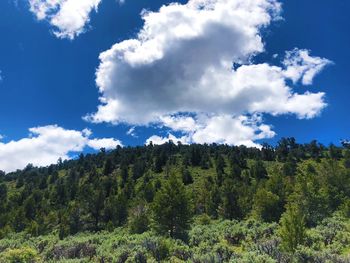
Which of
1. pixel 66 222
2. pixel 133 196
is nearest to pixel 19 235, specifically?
pixel 66 222

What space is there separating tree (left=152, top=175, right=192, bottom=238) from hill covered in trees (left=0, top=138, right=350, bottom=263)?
0.57 ft

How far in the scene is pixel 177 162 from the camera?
560 ft

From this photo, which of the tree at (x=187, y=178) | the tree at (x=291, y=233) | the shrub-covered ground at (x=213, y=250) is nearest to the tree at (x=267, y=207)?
the shrub-covered ground at (x=213, y=250)

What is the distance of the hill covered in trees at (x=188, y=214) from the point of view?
38844 mm

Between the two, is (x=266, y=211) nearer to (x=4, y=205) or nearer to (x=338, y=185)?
(x=338, y=185)

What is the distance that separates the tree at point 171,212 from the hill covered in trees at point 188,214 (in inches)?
6.9

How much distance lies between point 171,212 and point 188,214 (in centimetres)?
326

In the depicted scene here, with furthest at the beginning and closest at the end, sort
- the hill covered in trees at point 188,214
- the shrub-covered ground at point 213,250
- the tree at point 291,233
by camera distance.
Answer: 1. the hill covered in trees at point 188,214
2. the tree at point 291,233
3. the shrub-covered ground at point 213,250

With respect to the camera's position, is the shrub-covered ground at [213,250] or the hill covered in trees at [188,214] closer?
the shrub-covered ground at [213,250]

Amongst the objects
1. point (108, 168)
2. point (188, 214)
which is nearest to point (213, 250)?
point (188, 214)

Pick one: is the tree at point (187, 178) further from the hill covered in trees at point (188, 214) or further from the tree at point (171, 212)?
the tree at point (171, 212)

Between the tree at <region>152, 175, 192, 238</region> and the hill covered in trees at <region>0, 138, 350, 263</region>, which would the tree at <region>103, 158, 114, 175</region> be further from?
the tree at <region>152, 175, 192, 238</region>

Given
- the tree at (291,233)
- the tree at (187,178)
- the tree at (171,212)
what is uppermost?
the tree at (187,178)

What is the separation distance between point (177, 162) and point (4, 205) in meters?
74.6
